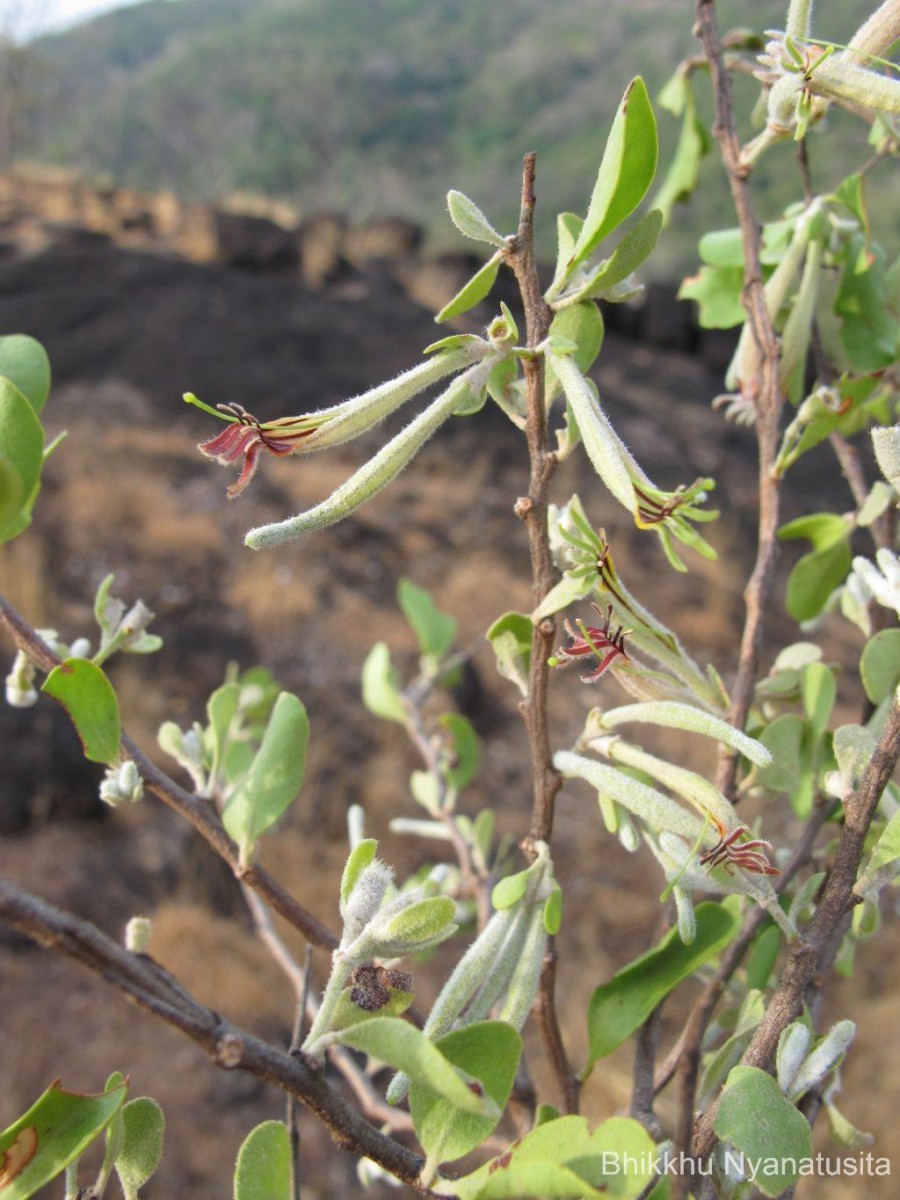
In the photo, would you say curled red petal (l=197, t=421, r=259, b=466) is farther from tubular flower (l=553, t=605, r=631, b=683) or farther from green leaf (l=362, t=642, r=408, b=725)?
green leaf (l=362, t=642, r=408, b=725)

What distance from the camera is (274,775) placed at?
1.58 ft

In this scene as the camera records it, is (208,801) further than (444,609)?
No

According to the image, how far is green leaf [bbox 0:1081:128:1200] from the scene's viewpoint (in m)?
0.32

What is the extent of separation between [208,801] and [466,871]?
0.29m

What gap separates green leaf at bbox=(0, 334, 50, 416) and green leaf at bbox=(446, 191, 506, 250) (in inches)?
8.8

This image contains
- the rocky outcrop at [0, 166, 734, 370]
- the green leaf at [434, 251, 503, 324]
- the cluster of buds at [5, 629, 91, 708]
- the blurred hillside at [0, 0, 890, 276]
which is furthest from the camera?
the blurred hillside at [0, 0, 890, 276]

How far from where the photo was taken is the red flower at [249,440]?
381 mm

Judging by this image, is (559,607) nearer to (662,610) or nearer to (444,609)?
(444,609)

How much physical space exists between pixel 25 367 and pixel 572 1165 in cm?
44

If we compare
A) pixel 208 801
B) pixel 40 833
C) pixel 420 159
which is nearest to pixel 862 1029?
pixel 40 833

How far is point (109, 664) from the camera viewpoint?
11.1ft

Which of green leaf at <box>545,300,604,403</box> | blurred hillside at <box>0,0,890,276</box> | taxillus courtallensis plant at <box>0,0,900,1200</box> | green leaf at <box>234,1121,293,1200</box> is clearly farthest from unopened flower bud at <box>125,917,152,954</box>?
blurred hillside at <box>0,0,890,276</box>

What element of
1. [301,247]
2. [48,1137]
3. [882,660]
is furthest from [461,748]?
[301,247]

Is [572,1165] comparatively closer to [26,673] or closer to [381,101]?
[26,673]
